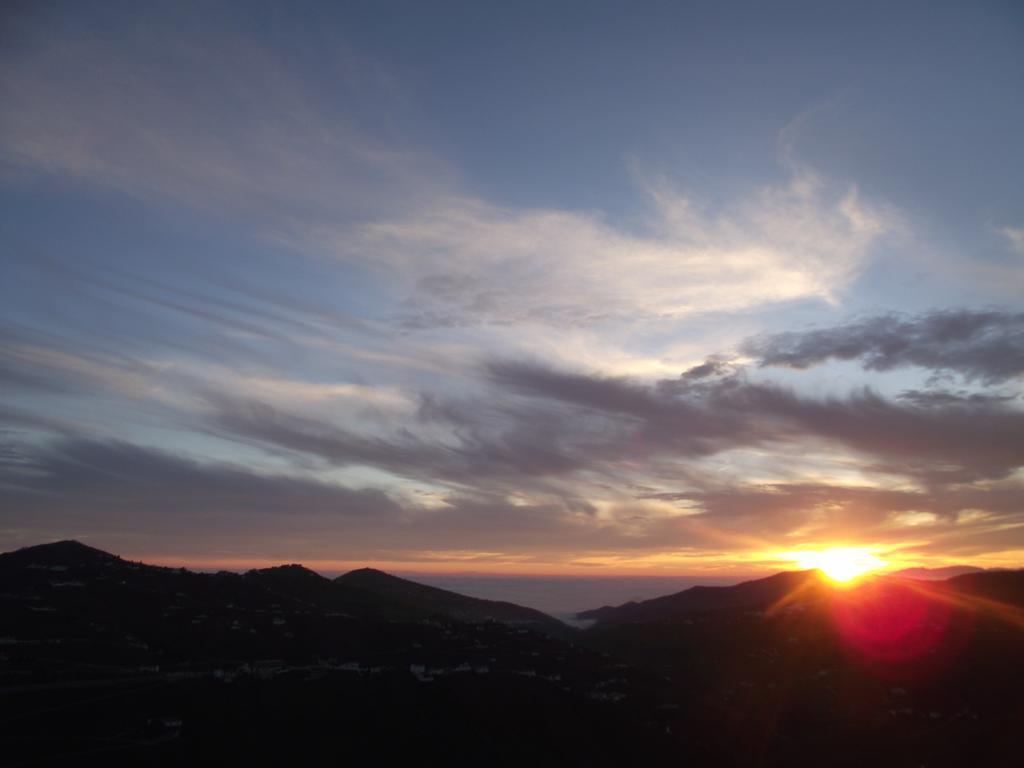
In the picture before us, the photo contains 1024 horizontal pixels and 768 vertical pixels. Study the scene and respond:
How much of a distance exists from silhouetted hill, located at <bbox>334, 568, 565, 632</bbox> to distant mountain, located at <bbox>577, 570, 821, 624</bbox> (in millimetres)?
16285

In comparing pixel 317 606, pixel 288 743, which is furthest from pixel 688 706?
pixel 317 606

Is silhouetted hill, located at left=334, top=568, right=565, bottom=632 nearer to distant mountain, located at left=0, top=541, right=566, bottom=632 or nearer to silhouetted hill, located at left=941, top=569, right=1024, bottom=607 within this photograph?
distant mountain, located at left=0, top=541, right=566, bottom=632

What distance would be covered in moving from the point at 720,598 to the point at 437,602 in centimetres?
5661

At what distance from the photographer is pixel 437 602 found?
144500mm

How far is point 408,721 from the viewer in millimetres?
51938

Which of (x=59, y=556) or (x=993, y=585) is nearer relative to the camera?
(x=59, y=556)

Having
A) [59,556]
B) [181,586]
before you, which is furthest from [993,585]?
[59,556]

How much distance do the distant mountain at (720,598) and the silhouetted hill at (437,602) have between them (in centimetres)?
1628

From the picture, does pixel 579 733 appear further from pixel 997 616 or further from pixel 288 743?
pixel 997 616

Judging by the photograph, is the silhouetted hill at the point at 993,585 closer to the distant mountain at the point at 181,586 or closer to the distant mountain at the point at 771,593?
the distant mountain at the point at 771,593

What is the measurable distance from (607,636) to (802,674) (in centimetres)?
3941

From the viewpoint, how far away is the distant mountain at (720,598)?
133750mm

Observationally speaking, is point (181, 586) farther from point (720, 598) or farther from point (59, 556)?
point (720, 598)

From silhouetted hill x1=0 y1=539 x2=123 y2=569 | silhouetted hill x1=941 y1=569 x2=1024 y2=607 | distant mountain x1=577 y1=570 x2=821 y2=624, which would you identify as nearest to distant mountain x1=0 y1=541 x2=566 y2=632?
silhouetted hill x1=0 y1=539 x2=123 y2=569
